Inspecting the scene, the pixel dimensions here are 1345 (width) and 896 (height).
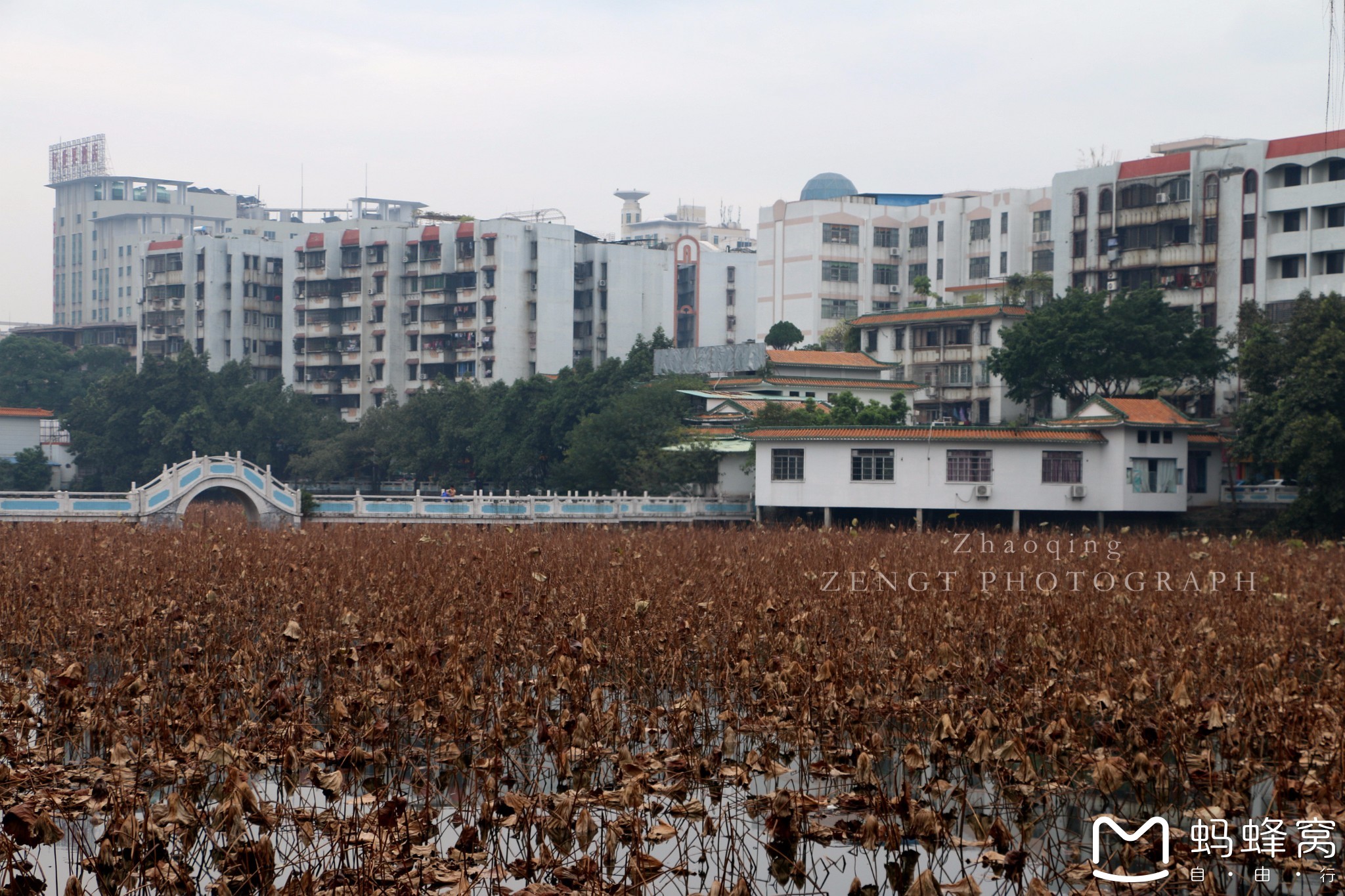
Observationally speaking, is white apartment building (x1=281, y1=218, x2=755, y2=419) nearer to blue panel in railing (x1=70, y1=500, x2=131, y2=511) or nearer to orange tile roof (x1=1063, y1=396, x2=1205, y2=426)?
orange tile roof (x1=1063, y1=396, x2=1205, y2=426)

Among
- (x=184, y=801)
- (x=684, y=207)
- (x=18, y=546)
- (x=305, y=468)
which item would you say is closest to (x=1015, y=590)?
(x=184, y=801)

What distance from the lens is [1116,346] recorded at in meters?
45.3

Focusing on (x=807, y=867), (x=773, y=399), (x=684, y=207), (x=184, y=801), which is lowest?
(x=807, y=867)

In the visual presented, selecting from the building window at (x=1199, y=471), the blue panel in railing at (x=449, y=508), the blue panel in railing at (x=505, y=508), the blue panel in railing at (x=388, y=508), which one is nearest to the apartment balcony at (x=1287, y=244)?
the building window at (x=1199, y=471)

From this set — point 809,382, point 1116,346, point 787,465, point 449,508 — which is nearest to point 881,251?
point 809,382

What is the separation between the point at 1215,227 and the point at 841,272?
2329cm

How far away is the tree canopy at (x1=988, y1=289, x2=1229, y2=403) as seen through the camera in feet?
147

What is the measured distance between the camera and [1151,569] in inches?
874

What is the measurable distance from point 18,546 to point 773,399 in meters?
29.7

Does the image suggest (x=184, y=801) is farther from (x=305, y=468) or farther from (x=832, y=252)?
(x=832, y=252)

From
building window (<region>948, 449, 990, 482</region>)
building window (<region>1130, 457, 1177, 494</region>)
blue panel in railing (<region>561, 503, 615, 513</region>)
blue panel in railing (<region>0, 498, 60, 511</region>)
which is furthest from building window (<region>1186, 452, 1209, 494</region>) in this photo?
blue panel in railing (<region>0, 498, 60, 511</region>)

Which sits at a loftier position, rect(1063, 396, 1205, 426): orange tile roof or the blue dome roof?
the blue dome roof

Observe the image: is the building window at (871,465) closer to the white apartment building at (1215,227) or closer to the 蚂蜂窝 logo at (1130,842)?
the white apartment building at (1215,227)

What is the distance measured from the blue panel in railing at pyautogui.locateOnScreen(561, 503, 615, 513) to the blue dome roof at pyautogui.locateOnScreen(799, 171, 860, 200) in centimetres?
4213
